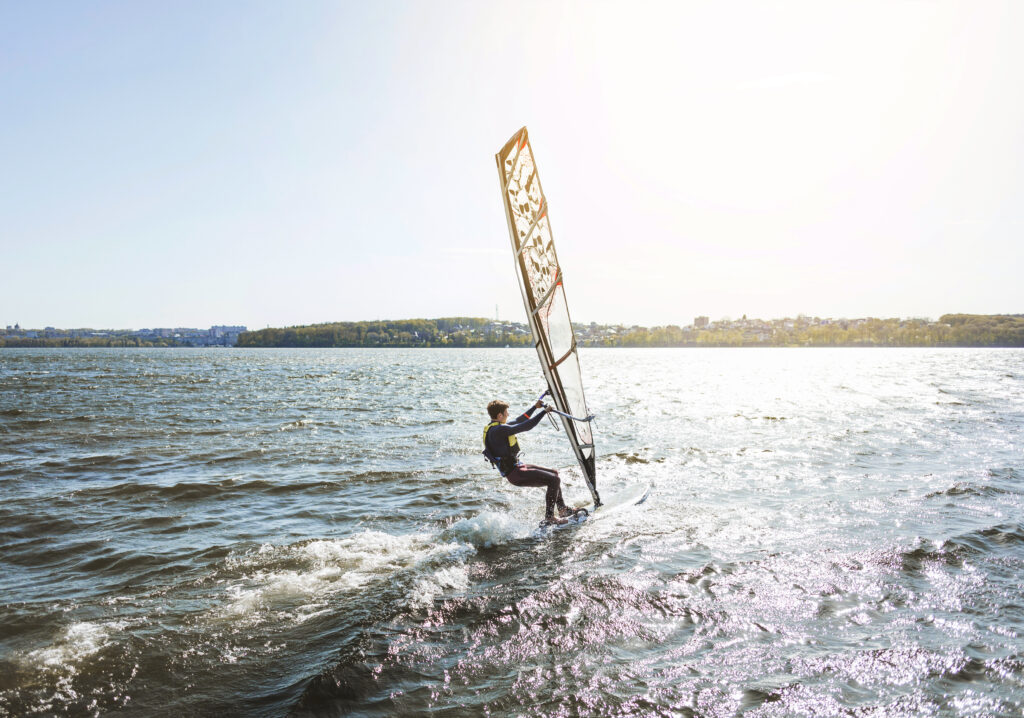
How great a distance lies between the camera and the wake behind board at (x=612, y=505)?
9.06 meters

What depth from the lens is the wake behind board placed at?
9.06 m

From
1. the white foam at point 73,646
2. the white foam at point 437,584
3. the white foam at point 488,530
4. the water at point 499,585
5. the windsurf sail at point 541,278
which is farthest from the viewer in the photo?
the white foam at point 488,530

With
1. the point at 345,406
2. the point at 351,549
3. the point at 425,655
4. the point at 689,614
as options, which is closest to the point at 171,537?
the point at 351,549

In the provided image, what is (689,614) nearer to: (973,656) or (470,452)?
(973,656)

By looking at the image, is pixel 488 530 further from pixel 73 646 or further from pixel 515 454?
pixel 73 646

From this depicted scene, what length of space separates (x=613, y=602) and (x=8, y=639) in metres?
5.59

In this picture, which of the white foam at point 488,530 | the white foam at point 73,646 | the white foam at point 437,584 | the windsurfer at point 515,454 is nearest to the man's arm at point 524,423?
the windsurfer at point 515,454

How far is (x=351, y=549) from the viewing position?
7.91 metres

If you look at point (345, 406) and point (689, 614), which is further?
point (345, 406)

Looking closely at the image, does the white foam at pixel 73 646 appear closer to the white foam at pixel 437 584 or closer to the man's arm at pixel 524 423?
the white foam at pixel 437 584

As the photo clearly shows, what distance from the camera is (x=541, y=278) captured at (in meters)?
8.34

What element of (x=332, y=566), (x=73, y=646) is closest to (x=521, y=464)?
(x=332, y=566)

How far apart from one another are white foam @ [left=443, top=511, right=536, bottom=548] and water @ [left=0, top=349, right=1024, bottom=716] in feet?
0.15

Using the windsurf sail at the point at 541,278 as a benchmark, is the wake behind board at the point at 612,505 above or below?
below
